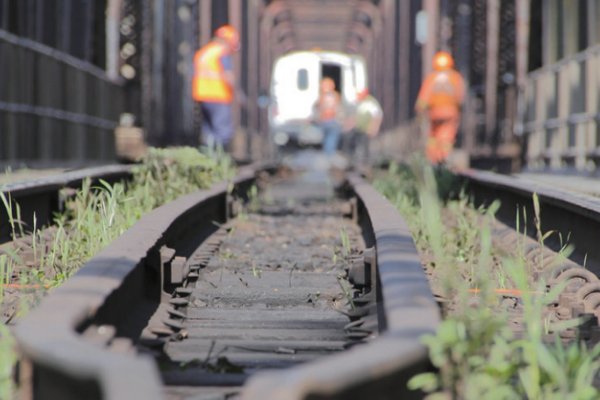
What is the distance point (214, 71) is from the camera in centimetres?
1409

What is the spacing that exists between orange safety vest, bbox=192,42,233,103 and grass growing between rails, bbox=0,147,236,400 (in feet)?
17.0

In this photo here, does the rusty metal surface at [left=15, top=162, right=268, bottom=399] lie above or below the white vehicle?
below

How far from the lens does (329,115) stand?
21.4m

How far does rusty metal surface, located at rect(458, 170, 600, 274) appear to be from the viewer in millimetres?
4160

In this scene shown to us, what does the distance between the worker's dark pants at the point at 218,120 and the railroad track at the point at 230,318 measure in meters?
8.39

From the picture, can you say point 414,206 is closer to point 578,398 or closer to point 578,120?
point 578,398

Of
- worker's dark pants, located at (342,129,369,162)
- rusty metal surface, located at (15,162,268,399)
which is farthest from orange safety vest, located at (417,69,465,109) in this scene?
rusty metal surface, located at (15,162,268,399)

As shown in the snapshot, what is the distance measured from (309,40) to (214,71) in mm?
40572

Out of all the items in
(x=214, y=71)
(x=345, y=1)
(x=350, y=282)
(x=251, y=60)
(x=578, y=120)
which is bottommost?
(x=350, y=282)

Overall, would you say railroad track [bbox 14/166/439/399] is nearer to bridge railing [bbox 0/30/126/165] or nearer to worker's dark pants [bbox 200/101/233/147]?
bridge railing [bbox 0/30/126/165]

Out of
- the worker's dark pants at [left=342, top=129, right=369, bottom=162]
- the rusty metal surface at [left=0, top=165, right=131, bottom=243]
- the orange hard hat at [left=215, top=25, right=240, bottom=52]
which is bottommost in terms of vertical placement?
the rusty metal surface at [left=0, top=165, right=131, bottom=243]

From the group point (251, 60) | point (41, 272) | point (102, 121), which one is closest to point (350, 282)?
point (41, 272)

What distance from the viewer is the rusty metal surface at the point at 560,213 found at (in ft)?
13.6

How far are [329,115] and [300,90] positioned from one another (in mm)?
4680
